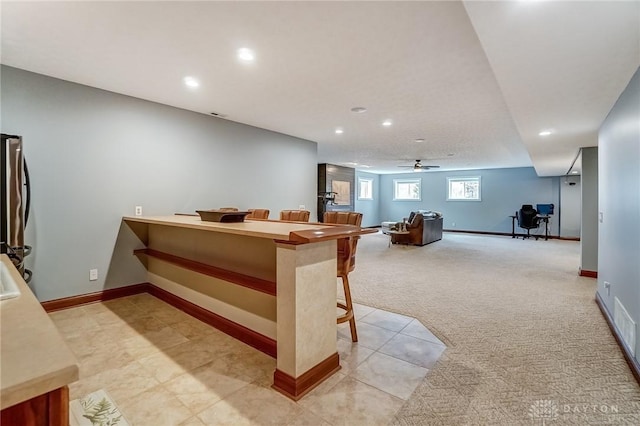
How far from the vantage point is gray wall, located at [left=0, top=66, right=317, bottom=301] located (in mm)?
3029

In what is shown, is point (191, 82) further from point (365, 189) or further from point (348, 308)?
point (365, 189)

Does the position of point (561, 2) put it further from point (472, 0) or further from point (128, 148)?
point (128, 148)

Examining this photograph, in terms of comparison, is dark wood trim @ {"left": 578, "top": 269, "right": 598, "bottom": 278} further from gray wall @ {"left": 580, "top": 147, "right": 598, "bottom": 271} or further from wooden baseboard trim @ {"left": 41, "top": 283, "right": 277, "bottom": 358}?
wooden baseboard trim @ {"left": 41, "top": 283, "right": 277, "bottom": 358}

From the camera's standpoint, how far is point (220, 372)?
206 cm

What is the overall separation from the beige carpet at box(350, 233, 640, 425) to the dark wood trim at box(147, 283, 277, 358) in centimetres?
105

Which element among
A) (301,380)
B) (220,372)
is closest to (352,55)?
(301,380)

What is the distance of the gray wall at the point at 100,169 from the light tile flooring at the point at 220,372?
2.13ft

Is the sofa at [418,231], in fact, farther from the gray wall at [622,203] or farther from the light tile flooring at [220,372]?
the light tile flooring at [220,372]

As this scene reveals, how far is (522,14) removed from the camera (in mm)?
1562

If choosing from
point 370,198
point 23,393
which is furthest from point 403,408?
point 370,198

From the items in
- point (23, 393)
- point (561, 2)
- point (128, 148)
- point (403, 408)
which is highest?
point (561, 2)

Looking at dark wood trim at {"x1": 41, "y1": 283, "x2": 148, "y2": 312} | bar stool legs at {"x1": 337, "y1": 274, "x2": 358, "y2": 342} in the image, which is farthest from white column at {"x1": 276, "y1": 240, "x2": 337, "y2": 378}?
dark wood trim at {"x1": 41, "y1": 283, "x2": 148, "y2": 312}

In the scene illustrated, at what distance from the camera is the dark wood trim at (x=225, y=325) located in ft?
7.58

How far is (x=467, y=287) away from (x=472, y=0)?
11.8 ft
